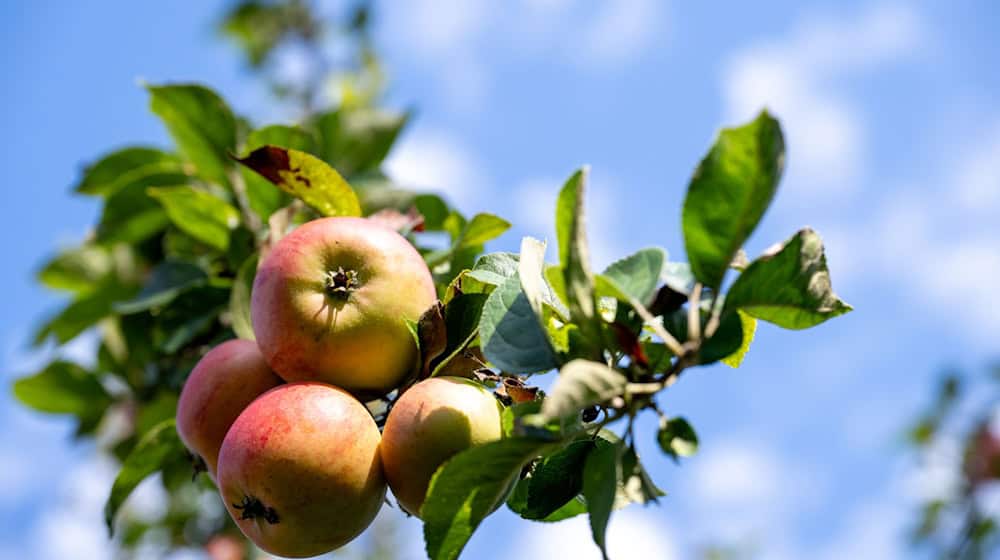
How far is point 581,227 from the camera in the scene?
0.75 m

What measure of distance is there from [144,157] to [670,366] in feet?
5.07

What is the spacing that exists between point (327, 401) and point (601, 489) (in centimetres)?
31

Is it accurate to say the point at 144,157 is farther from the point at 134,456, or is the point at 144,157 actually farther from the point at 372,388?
the point at 372,388

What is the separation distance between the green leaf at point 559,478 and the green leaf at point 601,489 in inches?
2.7

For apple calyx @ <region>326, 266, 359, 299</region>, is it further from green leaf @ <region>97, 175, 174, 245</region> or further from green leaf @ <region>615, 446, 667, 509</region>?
green leaf @ <region>97, 175, 174, 245</region>

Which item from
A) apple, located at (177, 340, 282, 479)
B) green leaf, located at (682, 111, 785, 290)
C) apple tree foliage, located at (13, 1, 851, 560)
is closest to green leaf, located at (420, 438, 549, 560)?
apple tree foliage, located at (13, 1, 851, 560)

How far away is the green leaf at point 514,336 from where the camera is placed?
32.6 inches

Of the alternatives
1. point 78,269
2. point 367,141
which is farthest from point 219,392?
point 78,269

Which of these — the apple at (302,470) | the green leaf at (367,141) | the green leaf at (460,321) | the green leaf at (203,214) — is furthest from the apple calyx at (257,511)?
the green leaf at (367,141)

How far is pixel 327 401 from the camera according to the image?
906mm

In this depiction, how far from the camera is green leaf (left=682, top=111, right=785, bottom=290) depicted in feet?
2.43

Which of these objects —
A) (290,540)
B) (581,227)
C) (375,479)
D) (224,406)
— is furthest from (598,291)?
(224,406)

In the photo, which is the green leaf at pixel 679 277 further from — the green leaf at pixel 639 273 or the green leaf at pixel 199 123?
the green leaf at pixel 199 123

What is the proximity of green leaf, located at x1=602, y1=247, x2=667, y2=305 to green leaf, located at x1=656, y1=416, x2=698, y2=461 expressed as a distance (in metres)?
0.12
